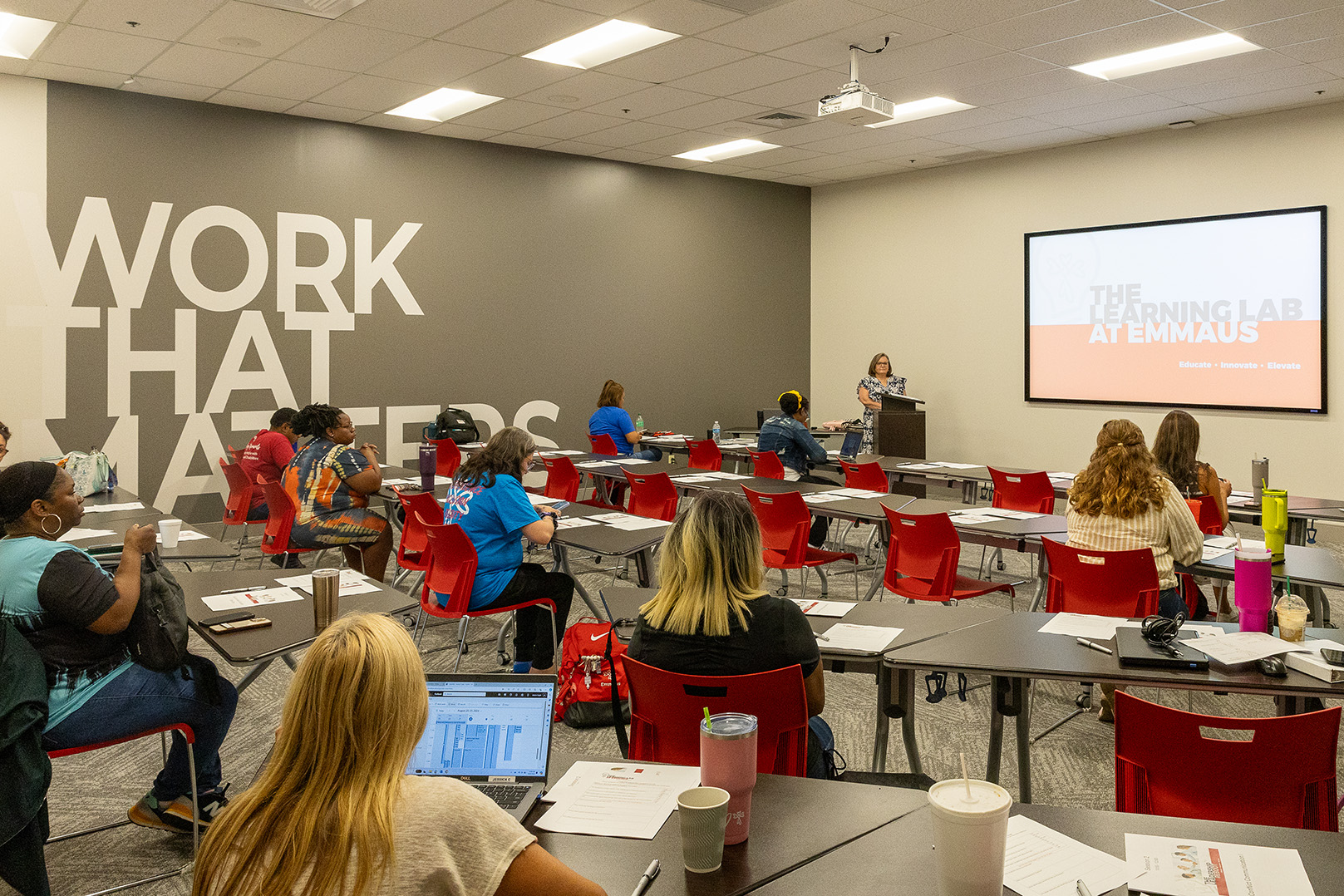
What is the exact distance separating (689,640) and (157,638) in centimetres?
148

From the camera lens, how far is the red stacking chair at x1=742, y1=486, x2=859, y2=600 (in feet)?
17.6

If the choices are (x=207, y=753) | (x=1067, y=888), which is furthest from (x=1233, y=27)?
(x=207, y=753)

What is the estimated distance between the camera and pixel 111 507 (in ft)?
18.6

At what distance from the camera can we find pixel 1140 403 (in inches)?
369

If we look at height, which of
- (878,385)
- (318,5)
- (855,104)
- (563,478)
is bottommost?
(563,478)

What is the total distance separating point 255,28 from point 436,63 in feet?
4.10

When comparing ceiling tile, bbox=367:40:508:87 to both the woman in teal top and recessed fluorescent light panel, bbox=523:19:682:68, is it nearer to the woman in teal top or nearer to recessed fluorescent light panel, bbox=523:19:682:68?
recessed fluorescent light panel, bbox=523:19:682:68

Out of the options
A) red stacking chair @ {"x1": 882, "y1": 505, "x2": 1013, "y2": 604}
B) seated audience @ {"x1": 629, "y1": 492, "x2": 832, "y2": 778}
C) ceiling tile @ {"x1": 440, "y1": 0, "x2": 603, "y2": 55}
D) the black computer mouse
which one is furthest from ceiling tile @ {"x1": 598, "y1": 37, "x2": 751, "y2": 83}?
the black computer mouse

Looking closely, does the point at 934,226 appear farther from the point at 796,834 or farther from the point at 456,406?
the point at 796,834

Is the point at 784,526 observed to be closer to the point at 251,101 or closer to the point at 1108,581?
the point at 1108,581

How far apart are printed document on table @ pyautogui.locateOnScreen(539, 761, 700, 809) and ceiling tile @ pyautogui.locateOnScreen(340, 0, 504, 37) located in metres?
5.11

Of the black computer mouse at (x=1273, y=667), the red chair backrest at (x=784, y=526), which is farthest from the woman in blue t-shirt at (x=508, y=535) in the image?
the black computer mouse at (x=1273, y=667)

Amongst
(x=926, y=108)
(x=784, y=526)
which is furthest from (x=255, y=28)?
(x=926, y=108)

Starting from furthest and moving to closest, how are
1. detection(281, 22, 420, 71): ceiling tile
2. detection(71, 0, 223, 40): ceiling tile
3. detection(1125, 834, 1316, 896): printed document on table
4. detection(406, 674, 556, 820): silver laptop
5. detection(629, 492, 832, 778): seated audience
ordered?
detection(281, 22, 420, 71): ceiling tile, detection(71, 0, 223, 40): ceiling tile, detection(629, 492, 832, 778): seated audience, detection(406, 674, 556, 820): silver laptop, detection(1125, 834, 1316, 896): printed document on table
